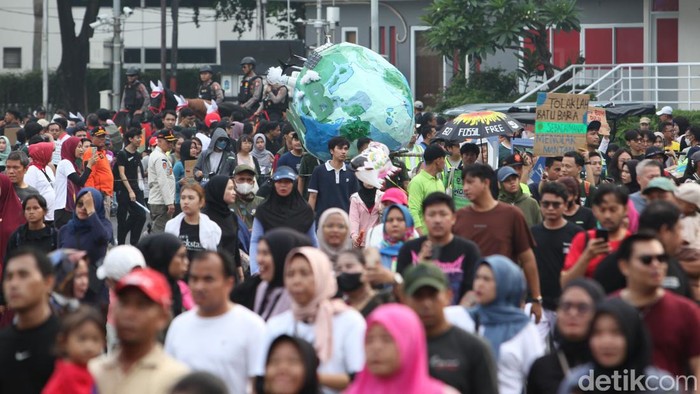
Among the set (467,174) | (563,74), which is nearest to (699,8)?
(563,74)

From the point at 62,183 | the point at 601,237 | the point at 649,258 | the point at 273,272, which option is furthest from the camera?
the point at 62,183

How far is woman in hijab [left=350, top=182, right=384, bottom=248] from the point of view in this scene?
14.1 metres

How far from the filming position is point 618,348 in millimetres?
6074

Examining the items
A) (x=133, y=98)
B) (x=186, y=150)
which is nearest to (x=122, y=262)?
(x=186, y=150)

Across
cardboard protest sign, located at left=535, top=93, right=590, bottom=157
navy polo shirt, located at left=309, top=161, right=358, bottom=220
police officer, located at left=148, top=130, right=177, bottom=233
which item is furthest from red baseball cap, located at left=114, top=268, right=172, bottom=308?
police officer, located at left=148, top=130, right=177, bottom=233

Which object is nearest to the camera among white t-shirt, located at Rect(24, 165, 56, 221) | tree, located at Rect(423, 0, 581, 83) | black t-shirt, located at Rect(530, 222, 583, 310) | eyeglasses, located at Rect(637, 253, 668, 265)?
eyeglasses, located at Rect(637, 253, 668, 265)

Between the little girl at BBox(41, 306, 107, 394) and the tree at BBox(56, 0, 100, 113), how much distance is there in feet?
148

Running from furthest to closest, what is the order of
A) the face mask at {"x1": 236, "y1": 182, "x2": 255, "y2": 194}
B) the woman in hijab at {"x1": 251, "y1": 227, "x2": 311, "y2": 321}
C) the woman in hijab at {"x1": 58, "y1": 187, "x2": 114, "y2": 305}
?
the face mask at {"x1": 236, "y1": 182, "x2": 255, "y2": 194}
the woman in hijab at {"x1": 58, "y1": 187, "x2": 114, "y2": 305}
the woman in hijab at {"x1": 251, "y1": 227, "x2": 311, "y2": 321}

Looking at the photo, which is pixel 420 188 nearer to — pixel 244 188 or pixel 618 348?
pixel 244 188

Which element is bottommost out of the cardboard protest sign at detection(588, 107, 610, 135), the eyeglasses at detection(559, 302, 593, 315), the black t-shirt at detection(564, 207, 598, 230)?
the eyeglasses at detection(559, 302, 593, 315)

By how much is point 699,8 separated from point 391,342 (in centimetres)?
3201

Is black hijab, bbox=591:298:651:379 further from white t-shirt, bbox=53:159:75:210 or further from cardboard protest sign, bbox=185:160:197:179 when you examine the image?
cardboard protest sign, bbox=185:160:197:179

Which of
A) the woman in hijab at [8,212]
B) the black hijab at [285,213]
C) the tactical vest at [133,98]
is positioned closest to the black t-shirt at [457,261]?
the black hijab at [285,213]

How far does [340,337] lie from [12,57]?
69.6m
